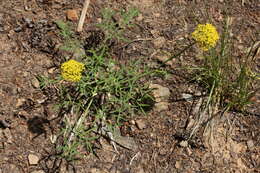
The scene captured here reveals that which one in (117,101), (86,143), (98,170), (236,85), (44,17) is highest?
(44,17)

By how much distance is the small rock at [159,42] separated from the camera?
3.84 m

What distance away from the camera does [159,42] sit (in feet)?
12.6

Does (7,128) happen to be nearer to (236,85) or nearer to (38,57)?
(38,57)

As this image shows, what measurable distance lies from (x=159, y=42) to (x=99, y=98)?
3.24 feet

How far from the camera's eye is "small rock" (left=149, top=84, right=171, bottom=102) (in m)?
3.66

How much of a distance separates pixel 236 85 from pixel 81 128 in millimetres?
1704

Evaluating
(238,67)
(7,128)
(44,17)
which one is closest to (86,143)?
(7,128)

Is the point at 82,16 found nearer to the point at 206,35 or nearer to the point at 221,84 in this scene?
the point at 206,35

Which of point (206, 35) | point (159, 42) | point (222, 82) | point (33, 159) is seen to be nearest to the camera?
point (206, 35)

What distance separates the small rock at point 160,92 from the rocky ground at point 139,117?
11 mm

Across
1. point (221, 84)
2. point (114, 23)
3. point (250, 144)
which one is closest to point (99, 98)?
point (114, 23)

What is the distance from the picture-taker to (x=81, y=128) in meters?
3.37

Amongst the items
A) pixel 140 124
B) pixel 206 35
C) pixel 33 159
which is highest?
pixel 206 35

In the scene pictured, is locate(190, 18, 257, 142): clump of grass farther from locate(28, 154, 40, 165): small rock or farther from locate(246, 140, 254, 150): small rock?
locate(28, 154, 40, 165): small rock
